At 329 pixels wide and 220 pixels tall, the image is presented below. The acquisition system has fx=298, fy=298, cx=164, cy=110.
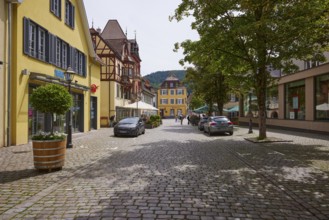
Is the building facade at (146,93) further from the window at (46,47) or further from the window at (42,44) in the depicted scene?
the window at (42,44)

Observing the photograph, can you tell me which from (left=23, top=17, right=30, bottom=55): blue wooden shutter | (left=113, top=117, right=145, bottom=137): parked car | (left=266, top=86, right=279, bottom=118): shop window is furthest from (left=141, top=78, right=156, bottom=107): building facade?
(left=23, top=17, right=30, bottom=55): blue wooden shutter

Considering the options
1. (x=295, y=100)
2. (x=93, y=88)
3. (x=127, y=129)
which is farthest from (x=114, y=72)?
(x=295, y=100)

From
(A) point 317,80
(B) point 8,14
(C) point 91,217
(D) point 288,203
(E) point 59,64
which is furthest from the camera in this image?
(A) point 317,80

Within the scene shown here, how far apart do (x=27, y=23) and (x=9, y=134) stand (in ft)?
17.9

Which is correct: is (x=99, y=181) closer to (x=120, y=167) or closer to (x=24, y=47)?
(x=120, y=167)

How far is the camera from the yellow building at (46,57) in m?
13.8

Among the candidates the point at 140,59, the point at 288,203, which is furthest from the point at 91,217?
the point at 140,59

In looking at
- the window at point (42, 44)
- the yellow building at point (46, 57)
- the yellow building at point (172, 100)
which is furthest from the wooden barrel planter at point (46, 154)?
the yellow building at point (172, 100)

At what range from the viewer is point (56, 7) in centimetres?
1856

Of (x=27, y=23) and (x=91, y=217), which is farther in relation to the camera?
(x=27, y=23)

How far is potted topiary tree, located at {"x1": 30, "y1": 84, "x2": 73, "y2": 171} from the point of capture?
7.90m

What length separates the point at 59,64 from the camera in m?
18.6

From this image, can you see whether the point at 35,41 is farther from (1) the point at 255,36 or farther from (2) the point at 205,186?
(2) the point at 205,186

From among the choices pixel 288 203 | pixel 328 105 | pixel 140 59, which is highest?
pixel 140 59
